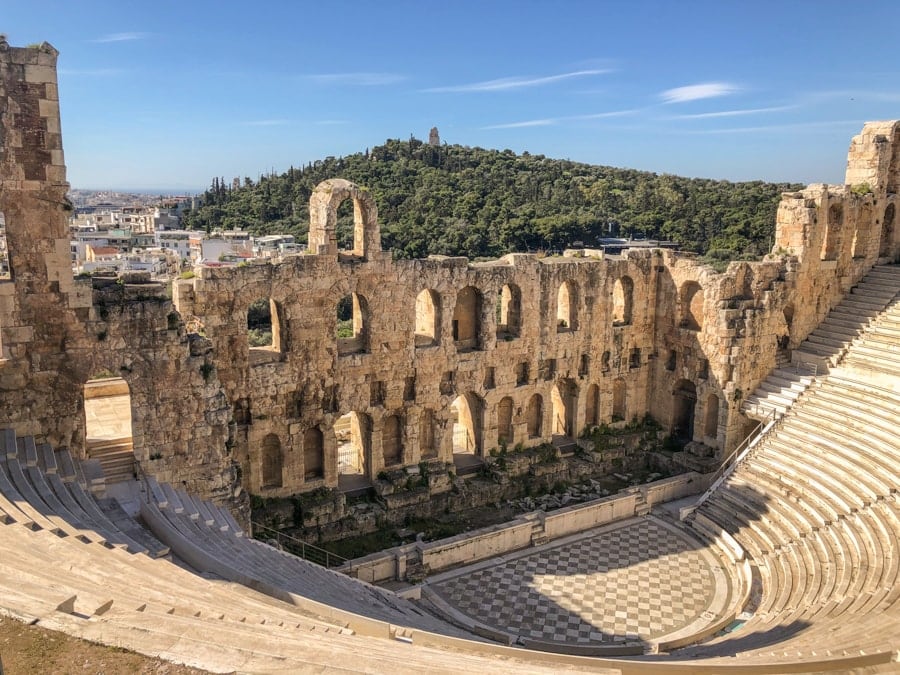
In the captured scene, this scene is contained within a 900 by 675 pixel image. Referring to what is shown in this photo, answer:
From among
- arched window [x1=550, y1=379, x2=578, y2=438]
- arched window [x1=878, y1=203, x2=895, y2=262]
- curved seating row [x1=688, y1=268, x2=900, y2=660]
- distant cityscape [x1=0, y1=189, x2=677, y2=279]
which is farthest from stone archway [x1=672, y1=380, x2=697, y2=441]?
distant cityscape [x1=0, y1=189, x2=677, y2=279]

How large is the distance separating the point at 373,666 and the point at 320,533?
13.2m

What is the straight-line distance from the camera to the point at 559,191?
245 feet

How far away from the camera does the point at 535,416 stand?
26641 millimetres

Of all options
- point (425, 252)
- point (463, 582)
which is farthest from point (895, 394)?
point (425, 252)

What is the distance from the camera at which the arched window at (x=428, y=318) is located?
2330 cm

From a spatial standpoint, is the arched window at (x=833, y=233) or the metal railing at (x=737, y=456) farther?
the arched window at (x=833, y=233)

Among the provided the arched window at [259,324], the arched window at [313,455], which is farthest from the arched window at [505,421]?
the arched window at [259,324]

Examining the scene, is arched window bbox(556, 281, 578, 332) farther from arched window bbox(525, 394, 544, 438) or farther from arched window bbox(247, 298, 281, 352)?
arched window bbox(247, 298, 281, 352)

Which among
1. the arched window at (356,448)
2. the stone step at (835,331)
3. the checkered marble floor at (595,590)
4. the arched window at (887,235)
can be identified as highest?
the arched window at (887,235)

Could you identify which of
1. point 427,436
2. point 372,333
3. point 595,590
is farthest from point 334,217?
point 595,590

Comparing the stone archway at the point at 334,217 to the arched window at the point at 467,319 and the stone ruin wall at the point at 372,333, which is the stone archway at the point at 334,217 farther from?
the arched window at the point at 467,319

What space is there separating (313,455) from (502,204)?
138 feet

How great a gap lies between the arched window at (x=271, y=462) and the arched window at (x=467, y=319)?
22.6 ft

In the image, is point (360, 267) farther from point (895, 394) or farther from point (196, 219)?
point (196, 219)
